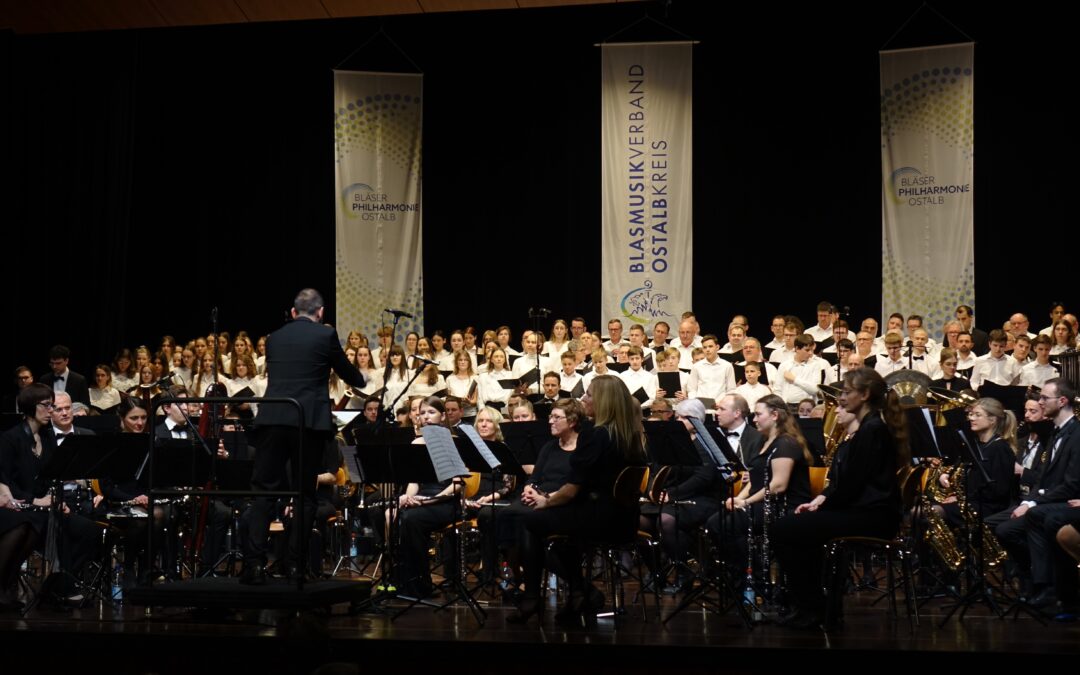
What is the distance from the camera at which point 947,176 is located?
1405cm

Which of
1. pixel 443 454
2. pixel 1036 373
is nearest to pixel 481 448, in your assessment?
pixel 443 454

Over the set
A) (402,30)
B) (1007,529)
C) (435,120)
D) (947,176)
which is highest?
(402,30)

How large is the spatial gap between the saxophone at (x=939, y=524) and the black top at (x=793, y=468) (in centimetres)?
105

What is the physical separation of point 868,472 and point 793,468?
2.67ft

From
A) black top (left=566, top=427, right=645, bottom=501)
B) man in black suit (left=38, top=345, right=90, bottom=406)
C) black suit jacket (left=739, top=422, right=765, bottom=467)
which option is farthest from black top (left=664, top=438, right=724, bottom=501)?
man in black suit (left=38, top=345, right=90, bottom=406)

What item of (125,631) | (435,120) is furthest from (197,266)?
(125,631)

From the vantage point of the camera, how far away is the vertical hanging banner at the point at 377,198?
15.5 m

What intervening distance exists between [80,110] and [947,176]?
33.4 feet

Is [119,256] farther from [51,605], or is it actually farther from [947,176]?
[947,176]

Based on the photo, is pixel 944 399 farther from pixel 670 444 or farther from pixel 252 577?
pixel 252 577

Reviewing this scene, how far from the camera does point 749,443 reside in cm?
811

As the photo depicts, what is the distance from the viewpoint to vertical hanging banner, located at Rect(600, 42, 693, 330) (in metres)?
14.8

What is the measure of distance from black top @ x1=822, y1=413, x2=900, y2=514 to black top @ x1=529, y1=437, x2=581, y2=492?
1.59 meters

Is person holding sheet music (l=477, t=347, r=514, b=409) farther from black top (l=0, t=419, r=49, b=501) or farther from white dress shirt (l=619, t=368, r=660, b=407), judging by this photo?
black top (l=0, t=419, r=49, b=501)
